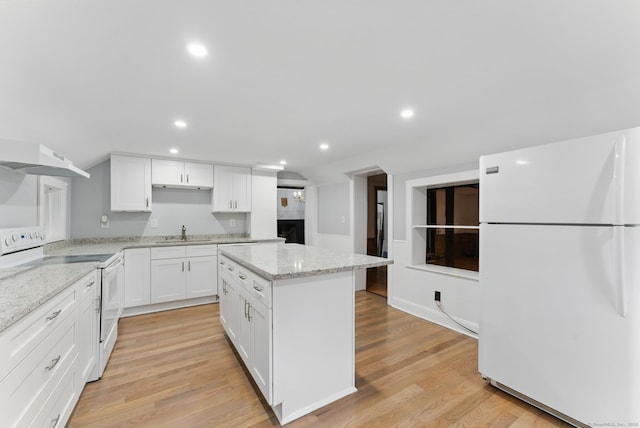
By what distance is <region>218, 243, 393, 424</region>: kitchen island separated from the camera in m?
1.67

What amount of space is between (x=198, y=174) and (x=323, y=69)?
10.5ft

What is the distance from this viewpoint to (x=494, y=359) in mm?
1957

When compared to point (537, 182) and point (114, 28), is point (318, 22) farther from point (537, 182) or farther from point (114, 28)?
point (537, 182)

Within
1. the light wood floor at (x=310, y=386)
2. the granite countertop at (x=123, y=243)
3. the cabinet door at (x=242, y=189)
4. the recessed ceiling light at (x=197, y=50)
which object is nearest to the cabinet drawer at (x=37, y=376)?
the light wood floor at (x=310, y=386)

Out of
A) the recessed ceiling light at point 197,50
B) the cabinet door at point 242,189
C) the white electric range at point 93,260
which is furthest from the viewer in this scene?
the cabinet door at point 242,189

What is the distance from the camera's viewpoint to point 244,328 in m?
2.14

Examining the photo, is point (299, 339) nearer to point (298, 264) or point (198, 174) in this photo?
point (298, 264)

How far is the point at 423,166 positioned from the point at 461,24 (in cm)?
227

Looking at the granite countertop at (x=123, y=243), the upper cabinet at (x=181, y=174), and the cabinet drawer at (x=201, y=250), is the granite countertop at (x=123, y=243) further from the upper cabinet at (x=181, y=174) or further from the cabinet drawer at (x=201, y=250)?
the upper cabinet at (x=181, y=174)

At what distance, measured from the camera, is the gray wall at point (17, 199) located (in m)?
2.05

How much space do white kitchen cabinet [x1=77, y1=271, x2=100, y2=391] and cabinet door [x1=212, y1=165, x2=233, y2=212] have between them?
229cm

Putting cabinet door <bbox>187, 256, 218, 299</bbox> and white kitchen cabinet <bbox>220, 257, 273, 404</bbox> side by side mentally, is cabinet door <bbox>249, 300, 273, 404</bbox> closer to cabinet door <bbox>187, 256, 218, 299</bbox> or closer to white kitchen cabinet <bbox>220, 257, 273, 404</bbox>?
white kitchen cabinet <bbox>220, 257, 273, 404</bbox>

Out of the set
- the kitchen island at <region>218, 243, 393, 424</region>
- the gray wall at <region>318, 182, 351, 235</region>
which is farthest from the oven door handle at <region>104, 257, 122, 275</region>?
the gray wall at <region>318, 182, 351, 235</region>

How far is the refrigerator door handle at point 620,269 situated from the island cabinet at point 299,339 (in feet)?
4.82
